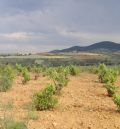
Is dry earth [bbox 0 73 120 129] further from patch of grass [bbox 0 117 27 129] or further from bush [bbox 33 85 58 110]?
patch of grass [bbox 0 117 27 129]

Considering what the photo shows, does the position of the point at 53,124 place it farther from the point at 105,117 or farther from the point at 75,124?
the point at 105,117

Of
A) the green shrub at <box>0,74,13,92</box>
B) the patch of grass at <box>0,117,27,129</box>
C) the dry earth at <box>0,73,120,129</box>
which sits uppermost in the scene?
the patch of grass at <box>0,117,27,129</box>

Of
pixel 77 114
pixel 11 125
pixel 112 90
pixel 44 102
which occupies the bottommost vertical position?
pixel 77 114

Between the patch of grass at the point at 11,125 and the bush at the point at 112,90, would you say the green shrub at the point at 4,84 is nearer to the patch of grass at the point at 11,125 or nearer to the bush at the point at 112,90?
the bush at the point at 112,90

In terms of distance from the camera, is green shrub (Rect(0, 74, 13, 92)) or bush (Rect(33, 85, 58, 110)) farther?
green shrub (Rect(0, 74, 13, 92))

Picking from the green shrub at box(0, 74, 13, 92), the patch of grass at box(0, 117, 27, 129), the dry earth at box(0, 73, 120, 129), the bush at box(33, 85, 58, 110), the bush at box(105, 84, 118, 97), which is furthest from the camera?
the green shrub at box(0, 74, 13, 92)

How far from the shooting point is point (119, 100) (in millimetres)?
18250

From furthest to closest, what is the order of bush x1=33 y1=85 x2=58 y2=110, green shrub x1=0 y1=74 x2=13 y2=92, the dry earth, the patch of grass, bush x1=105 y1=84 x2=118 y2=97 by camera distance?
green shrub x1=0 y1=74 x2=13 y2=92 < bush x1=105 y1=84 x2=118 y2=97 < bush x1=33 y1=85 x2=58 y2=110 < the dry earth < the patch of grass

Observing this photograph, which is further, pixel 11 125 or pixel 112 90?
pixel 112 90

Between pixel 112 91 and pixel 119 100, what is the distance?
6.56 meters

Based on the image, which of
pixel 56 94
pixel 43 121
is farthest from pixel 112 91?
pixel 43 121

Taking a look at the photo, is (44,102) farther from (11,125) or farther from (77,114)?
(11,125)

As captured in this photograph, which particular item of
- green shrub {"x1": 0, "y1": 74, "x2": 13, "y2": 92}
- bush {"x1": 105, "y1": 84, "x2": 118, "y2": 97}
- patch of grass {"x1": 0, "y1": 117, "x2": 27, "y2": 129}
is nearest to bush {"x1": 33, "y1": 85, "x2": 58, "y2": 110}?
patch of grass {"x1": 0, "y1": 117, "x2": 27, "y2": 129}

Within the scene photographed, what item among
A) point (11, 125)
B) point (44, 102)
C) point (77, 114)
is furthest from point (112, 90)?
point (11, 125)
